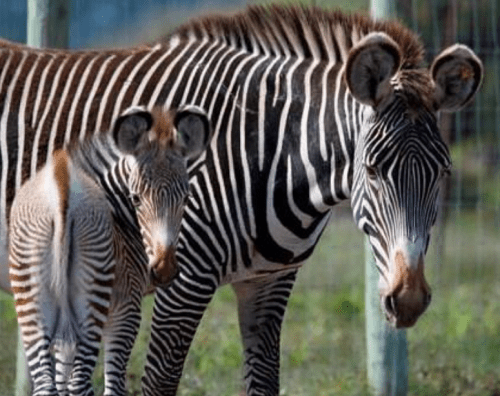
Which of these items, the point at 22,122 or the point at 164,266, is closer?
the point at 164,266

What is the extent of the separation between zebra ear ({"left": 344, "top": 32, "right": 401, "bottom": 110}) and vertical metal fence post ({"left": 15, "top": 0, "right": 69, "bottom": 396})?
2625 millimetres

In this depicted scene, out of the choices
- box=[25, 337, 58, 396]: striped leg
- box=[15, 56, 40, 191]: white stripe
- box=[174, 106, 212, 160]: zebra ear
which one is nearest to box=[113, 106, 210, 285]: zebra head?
box=[174, 106, 212, 160]: zebra ear

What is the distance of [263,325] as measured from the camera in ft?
31.9

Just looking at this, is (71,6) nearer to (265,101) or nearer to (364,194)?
(265,101)

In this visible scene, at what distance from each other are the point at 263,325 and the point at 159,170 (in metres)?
1.92

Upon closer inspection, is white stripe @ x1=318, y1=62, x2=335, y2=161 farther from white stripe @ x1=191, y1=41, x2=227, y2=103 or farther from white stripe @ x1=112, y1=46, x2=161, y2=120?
white stripe @ x1=112, y1=46, x2=161, y2=120

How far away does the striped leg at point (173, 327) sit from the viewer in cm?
910

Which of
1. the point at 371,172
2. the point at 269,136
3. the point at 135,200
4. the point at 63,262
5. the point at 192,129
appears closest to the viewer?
the point at 63,262

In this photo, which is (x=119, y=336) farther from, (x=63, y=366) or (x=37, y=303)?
(x=37, y=303)

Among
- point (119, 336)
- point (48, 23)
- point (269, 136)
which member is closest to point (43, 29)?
point (48, 23)

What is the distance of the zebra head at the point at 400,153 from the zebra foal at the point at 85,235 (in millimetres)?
823

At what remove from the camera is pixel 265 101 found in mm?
9188

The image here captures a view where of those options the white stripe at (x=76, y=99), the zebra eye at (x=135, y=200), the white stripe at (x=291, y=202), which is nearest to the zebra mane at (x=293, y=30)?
the white stripe at (x=76, y=99)

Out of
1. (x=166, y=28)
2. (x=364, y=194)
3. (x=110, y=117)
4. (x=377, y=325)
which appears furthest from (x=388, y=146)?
(x=166, y=28)
